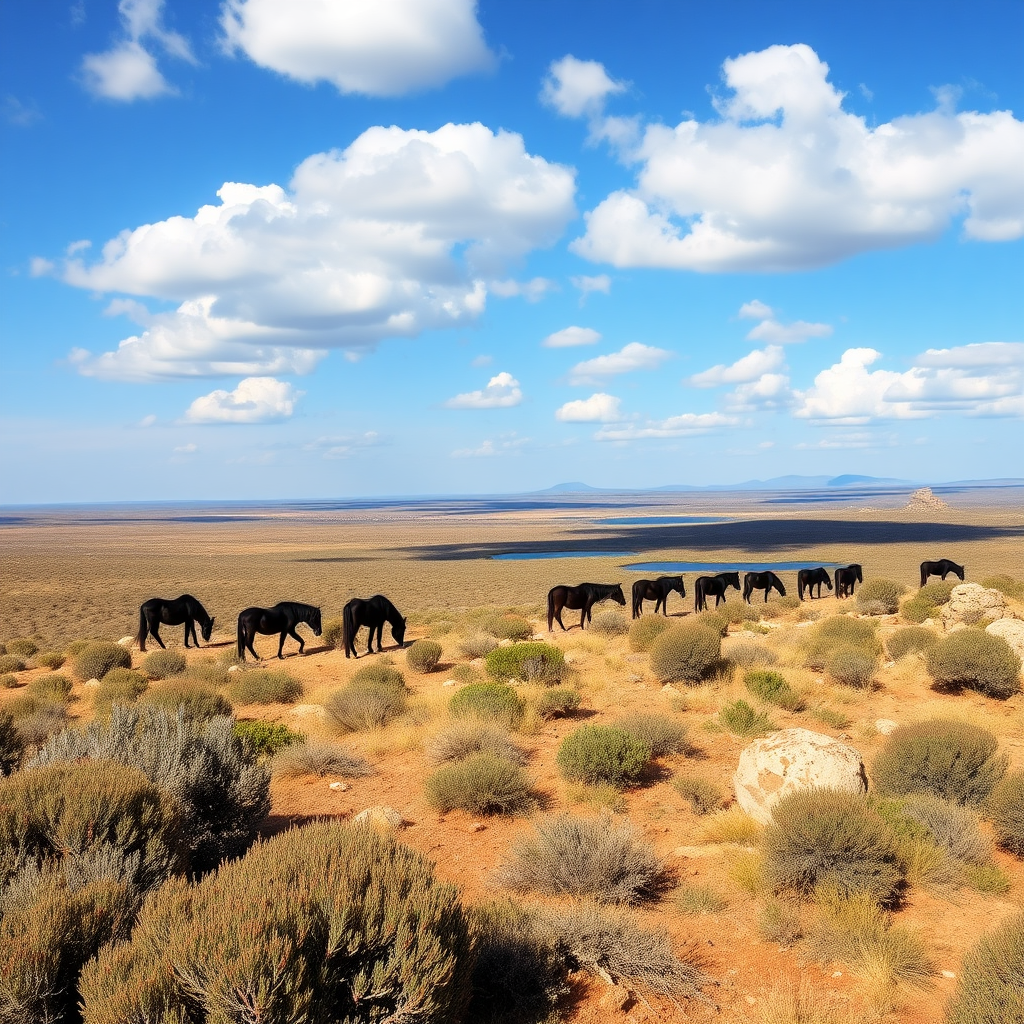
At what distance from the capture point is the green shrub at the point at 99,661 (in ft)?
54.7

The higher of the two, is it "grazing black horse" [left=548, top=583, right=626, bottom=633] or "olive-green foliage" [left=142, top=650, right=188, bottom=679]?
"grazing black horse" [left=548, top=583, right=626, bottom=633]

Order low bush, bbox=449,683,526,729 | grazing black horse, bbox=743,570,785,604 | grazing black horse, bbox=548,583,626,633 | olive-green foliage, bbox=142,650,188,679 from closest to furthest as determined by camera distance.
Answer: low bush, bbox=449,683,526,729, olive-green foliage, bbox=142,650,188,679, grazing black horse, bbox=548,583,626,633, grazing black horse, bbox=743,570,785,604

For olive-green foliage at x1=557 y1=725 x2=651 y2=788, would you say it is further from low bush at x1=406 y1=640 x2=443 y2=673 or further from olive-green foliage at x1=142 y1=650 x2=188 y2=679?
olive-green foliage at x1=142 y1=650 x2=188 y2=679

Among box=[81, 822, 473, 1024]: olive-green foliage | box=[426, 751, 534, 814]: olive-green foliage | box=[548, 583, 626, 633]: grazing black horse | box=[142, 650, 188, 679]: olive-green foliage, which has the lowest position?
A: box=[142, 650, 188, 679]: olive-green foliage

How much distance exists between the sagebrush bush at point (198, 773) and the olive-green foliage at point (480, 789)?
6.43ft

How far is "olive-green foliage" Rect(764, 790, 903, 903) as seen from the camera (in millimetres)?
6211

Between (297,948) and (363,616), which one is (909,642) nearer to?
(363,616)

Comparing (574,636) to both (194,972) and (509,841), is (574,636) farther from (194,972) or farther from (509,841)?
(194,972)

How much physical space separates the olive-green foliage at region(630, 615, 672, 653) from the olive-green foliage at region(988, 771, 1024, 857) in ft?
30.5

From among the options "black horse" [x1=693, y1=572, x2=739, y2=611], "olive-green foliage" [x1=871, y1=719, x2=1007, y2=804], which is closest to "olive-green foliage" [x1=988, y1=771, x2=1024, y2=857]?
"olive-green foliage" [x1=871, y1=719, x2=1007, y2=804]

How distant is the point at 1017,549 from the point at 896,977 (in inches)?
2617

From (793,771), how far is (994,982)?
3592mm

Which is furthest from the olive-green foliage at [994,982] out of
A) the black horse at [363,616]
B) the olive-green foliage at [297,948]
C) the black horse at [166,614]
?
the black horse at [166,614]

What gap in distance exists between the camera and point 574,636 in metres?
19.0
